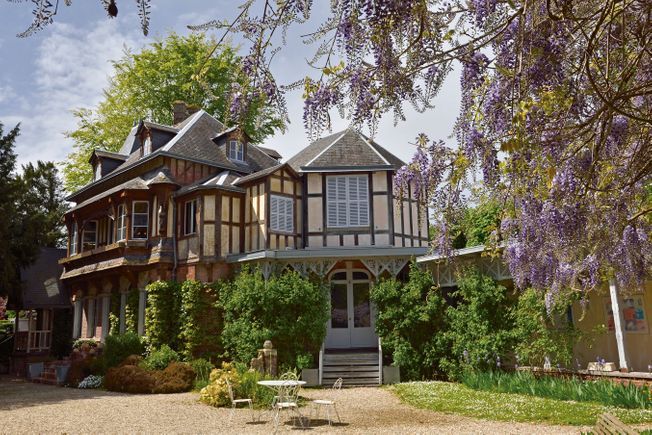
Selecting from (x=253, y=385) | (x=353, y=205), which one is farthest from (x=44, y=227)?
(x=253, y=385)

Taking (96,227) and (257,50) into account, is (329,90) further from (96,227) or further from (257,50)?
(96,227)

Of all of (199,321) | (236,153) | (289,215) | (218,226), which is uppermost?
(236,153)

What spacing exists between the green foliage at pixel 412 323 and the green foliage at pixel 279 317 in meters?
1.61

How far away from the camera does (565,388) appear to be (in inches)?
388

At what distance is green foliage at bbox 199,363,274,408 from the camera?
1021cm

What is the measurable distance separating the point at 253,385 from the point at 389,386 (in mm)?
3883

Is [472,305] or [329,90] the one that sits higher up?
[329,90]

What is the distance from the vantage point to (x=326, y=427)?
26.9ft

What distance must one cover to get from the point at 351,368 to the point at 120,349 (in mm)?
6548

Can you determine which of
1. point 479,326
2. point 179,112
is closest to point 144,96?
point 179,112

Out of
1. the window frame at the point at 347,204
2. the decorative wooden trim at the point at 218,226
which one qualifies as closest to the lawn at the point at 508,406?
the window frame at the point at 347,204

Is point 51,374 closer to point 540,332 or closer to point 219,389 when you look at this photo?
point 219,389

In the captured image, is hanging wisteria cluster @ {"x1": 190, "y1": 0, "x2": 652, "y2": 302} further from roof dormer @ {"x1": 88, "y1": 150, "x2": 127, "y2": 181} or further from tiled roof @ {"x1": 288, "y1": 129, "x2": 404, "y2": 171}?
roof dormer @ {"x1": 88, "y1": 150, "x2": 127, "y2": 181}

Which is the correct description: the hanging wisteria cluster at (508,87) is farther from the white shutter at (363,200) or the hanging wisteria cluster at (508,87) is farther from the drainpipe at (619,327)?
the white shutter at (363,200)
